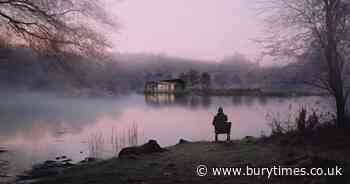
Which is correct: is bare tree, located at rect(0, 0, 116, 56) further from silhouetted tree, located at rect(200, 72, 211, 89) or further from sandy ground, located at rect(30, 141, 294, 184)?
silhouetted tree, located at rect(200, 72, 211, 89)

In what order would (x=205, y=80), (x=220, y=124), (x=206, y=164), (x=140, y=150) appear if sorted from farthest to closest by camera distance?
(x=205, y=80), (x=220, y=124), (x=140, y=150), (x=206, y=164)

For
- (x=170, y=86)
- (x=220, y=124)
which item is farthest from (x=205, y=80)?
(x=220, y=124)

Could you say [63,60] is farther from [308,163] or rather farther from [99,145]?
[99,145]

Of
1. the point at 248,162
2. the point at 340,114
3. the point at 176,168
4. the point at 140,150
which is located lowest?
the point at 140,150

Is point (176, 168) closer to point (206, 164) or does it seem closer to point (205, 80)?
point (206, 164)

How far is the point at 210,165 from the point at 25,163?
12003 mm

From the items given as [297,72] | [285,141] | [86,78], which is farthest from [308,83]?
[86,78]

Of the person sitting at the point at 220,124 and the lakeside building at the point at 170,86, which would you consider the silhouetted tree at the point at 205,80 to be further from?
the person sitting at the point at 220,124

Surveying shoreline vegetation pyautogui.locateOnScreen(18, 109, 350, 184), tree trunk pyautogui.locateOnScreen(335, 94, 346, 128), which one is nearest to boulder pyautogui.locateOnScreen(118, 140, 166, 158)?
shoreline vegetation pyautogui.locateOnScreen(18, 109, 350, 184)

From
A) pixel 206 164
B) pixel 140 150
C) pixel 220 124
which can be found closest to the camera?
pixel 206 164

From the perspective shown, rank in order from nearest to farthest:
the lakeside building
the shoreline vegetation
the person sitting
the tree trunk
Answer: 1. the shoreline vegetation
2. the tree trunk
3. the person sitting
4. the lakeside building

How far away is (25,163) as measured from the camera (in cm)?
1647

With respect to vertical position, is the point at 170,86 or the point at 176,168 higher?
the point at 170,86

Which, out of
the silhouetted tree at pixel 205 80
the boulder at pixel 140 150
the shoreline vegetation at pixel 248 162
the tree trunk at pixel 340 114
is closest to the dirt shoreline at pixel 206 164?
the shoreline vegetation at pixel 248 162
